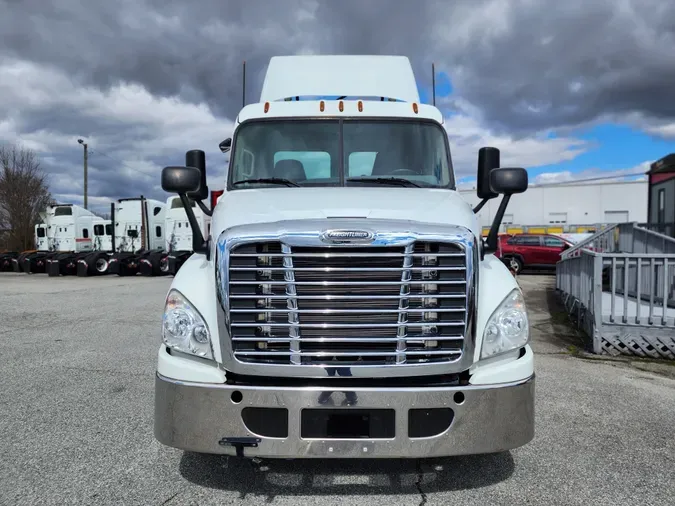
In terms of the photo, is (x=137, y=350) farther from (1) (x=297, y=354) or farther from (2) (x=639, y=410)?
(2) (x=639, y=410)

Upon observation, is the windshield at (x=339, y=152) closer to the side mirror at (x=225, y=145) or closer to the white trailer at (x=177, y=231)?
the side mirror at (x=225, y=145)

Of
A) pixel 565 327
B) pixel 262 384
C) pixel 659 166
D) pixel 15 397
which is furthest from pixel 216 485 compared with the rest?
pixel 659 166

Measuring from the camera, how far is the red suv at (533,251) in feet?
66.4

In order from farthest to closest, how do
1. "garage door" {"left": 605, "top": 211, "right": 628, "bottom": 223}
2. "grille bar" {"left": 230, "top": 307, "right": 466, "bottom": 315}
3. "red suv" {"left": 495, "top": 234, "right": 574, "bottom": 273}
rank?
"garage door" {"left": 605, "top": 211, "right": 628, "bottom": 223}, "red suv" {"left": 495, "top": 234, "right": 574, "bottom": 273}, "grille bar" {"left": 230, "top": 307, "right": 466, "bottom": 315}

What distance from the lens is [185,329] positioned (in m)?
2.92

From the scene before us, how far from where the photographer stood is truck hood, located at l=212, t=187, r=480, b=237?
3049 millimetres

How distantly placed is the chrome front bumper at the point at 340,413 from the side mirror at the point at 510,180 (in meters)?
1.53

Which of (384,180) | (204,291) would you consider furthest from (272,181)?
(204,291)

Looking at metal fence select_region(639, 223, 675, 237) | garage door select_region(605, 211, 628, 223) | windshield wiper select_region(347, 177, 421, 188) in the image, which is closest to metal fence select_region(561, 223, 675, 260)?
metal fence select_region(639, 223, 675, 237)

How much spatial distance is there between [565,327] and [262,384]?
747 cm

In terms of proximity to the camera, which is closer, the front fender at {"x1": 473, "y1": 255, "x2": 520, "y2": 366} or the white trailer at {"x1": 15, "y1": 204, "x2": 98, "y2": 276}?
the front fender at {"x1": 473, "y1": 255, "x2": 520, "y2": 366}

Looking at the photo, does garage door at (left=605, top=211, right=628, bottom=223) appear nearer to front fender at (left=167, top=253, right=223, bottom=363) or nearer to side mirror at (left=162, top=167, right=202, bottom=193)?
side mirror at (left=162, top=167, right=202, bottom=193)

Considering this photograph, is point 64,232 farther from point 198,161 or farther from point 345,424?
point 345,424

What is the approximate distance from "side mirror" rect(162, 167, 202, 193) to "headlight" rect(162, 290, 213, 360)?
3.42 ft
